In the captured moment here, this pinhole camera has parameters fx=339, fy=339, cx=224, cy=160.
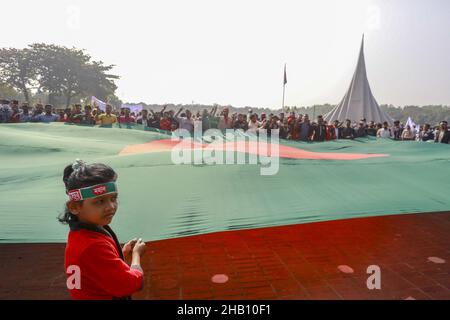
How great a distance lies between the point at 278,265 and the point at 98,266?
2891mm

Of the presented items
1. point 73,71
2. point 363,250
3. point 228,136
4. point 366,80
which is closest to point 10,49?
point 73,71

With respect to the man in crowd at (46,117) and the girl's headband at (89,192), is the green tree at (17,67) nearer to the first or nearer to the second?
the man in crowd at (46,117)

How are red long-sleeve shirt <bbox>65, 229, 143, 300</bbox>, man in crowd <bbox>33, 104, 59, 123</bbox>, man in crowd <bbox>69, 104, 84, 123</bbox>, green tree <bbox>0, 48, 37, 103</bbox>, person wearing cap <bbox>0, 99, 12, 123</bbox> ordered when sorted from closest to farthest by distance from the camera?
red long-sleeve shirt <bbox>65, 229, 143, 300</bbox>, man in crowd <bbox>33, 104, 59, 123</bbox>, man in crowd <bbox>69, 104, 84, 123</bbox>, person wearing cap <bbox>0, 99, 12, 123</bbox>, green tree <bbox>0, 48, 37, 103</bbox>

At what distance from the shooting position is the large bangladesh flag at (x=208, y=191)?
2.35 metres

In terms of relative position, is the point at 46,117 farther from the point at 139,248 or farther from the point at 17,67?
the point at 17,67

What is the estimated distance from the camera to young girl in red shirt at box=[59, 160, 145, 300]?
1.39 metres

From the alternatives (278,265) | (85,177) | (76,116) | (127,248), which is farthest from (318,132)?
(85,177)

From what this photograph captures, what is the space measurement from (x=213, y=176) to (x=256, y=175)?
1.43ft

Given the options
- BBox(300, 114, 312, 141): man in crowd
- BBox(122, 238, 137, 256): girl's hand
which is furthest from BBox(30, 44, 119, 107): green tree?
BBox(122, 238, 137, 256): girl's hand

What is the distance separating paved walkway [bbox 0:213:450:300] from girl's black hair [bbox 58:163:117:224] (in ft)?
6.38

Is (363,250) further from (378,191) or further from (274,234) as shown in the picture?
(378,191)

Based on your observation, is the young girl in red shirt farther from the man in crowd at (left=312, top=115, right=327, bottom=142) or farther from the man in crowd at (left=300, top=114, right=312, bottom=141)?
the man in crowd at (left=312, top=115, right=327, bottom=142)

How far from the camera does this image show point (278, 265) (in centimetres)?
392

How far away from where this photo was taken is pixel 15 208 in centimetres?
235
